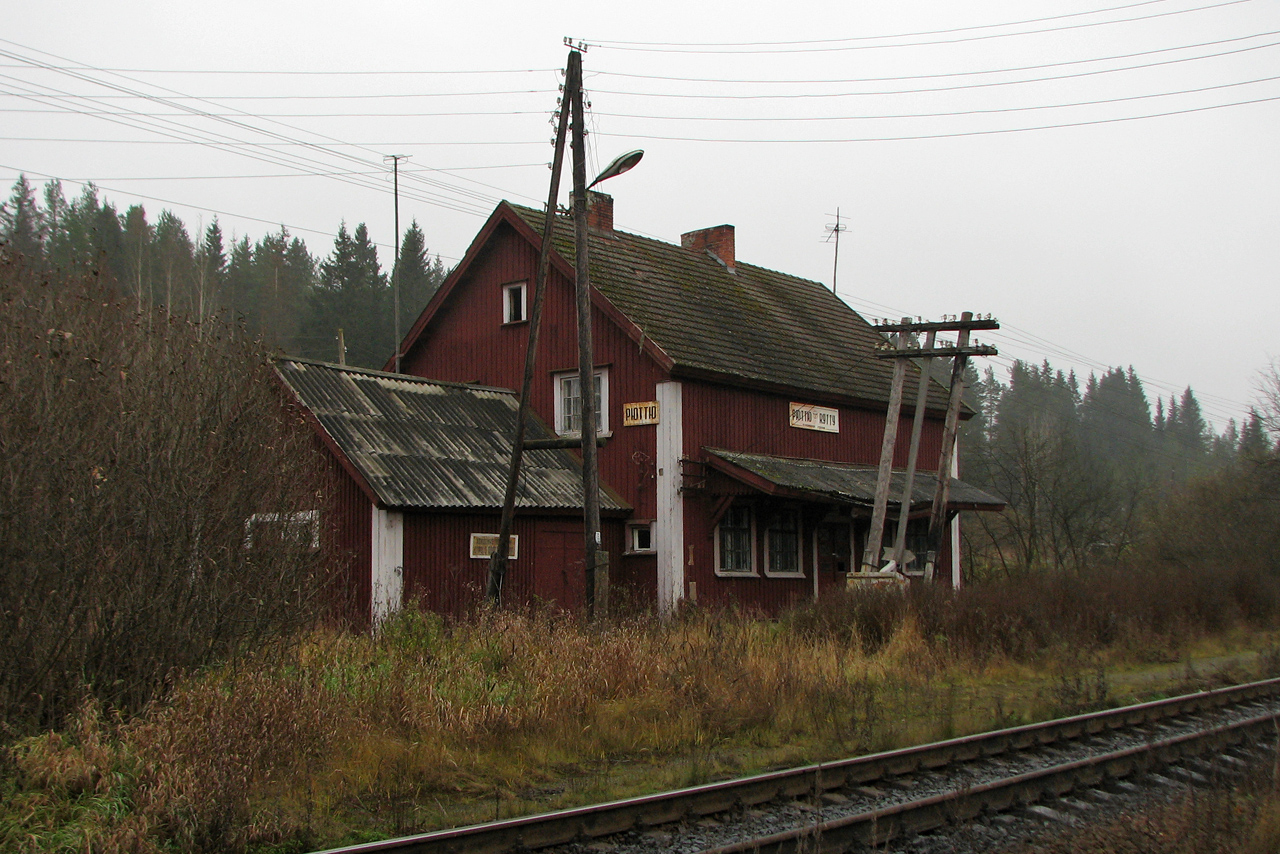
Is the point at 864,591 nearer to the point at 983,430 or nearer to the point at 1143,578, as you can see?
the point at 1143,578

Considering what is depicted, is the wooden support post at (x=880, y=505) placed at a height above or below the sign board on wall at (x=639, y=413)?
below

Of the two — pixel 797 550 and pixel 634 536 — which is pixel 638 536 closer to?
pixel 634 536

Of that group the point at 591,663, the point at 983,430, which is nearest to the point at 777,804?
the point at 591,663

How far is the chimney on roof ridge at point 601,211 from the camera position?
24.2 meters

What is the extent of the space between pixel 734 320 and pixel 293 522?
1394 centimetres

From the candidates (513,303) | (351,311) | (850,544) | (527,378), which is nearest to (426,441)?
(527,378)

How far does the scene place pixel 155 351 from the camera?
9375 millimetres

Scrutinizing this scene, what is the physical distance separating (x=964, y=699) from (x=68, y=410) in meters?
9.03

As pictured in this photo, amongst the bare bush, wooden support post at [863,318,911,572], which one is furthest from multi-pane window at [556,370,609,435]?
the bare bush

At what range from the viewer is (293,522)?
36.5ft

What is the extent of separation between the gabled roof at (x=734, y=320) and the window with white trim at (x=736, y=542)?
2.65m

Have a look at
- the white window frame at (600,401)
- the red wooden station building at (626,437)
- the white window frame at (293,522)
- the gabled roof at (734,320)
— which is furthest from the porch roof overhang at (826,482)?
the white window frame at (293,522)

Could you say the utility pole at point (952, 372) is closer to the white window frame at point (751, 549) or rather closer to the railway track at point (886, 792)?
the white window frame at point (751, 549)

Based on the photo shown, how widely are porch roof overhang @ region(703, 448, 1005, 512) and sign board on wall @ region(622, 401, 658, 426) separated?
47.8 inches
